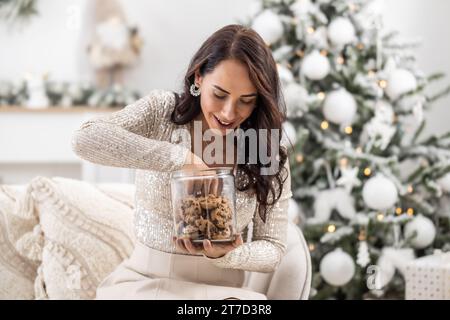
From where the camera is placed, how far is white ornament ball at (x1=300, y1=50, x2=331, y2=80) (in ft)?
11.3

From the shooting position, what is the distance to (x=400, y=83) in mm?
3531

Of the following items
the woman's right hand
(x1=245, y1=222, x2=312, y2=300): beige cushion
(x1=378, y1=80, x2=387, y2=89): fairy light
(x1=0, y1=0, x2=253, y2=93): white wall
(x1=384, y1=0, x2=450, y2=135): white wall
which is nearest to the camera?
the woman's right hand

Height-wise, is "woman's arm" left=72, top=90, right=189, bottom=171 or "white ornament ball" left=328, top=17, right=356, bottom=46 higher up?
"white ornament ball" left=328, top=17, right=356, bottom=46

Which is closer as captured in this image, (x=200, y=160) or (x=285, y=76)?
(x=200, y=160)

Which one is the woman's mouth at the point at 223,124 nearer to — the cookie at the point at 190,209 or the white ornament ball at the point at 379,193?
the cookie at the point at 190,209

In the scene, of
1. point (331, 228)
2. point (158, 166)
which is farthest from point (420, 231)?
point (158, 166)

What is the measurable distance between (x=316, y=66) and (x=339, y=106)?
22 cm

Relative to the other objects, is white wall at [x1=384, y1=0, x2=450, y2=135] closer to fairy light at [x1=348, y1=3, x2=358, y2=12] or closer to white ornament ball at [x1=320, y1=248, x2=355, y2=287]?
fairy light at [x1=348, y1=3, x2=358, y2=12]

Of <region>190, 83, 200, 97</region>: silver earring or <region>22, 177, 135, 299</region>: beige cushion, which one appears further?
<region>22, 177, 135, 299</region>: beige cushion

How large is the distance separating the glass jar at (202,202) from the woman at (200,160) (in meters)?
0.06

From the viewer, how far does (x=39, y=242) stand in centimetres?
193

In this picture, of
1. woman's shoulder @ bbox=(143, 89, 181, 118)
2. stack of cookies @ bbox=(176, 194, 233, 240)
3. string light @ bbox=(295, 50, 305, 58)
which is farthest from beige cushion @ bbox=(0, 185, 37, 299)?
string light @ bbox=(295, 50, 305, 58)

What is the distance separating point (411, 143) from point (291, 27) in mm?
861

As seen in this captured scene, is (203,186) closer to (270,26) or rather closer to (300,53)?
(270,26)
